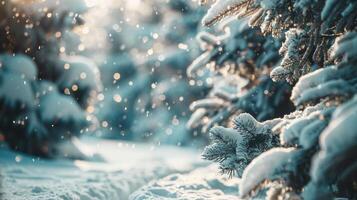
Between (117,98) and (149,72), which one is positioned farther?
(117,98)

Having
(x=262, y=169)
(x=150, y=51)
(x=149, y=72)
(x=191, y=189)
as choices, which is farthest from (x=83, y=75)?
(x=150, y=51)

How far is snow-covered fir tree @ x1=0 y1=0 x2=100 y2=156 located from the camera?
9.39 metres

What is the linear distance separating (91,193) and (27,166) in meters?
3.04

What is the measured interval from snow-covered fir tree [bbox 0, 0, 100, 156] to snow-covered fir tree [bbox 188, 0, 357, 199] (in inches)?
291

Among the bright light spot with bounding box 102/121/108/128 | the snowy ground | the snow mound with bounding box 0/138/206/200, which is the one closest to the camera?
the snowy ground

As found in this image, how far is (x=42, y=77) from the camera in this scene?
10344 millimetres

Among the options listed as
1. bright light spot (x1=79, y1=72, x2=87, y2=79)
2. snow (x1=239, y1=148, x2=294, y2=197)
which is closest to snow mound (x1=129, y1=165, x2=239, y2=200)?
A: snow (x1=239, y1=148, x2=294, y2=197)

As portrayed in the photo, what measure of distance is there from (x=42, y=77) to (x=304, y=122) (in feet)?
30.0

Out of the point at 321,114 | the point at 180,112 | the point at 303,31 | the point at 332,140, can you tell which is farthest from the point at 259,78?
the point at 180,112

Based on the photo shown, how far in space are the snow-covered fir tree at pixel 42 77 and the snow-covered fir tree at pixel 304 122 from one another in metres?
7.38

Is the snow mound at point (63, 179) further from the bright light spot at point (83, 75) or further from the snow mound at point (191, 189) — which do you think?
the bright light spot at point (83, 75)

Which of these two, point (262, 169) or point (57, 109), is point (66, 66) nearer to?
point (57, 109)

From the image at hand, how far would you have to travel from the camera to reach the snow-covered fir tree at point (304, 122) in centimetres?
172

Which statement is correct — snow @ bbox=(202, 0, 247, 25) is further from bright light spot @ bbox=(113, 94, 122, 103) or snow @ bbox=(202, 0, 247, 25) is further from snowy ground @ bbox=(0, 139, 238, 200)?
bright light spot @ bbox=(113, 94, 122, 103)
